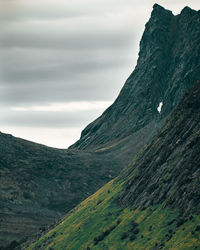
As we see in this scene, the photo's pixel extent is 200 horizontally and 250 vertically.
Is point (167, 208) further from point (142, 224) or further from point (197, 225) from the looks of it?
point (197, 225)

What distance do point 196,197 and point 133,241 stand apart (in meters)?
25.3

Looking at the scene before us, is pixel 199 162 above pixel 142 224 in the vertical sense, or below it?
above

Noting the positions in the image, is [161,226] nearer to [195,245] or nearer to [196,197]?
[196,197]

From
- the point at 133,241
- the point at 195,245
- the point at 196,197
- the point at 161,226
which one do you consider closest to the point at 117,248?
the point at 133,241

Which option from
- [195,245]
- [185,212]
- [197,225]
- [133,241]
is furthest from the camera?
[133,241]

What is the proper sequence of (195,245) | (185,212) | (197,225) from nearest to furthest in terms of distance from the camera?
1. (195,245)
2. (197,225)
3. (185,212)

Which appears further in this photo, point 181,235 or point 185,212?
point 185,212

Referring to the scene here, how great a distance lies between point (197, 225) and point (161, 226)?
77.6ft

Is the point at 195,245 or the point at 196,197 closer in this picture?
the point at 195,245

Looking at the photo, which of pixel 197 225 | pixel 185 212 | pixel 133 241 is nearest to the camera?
pixel 197 225

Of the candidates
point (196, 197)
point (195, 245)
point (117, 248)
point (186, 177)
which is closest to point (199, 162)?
point (186, 177)

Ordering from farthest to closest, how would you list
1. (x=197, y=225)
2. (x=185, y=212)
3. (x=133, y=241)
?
(x=133, y=241) < (x=185, y=212) < (x=197, y=225)

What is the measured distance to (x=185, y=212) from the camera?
7008 inches

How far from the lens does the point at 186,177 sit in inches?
7835
